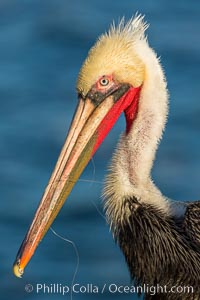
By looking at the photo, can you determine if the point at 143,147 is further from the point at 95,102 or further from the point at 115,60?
the point at 115,60

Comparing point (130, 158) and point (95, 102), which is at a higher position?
point (95, 102)

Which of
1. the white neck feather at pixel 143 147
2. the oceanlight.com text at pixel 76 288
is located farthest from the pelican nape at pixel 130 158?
the oceanlight.com text at pixel 76 288

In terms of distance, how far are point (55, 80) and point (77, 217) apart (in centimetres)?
233

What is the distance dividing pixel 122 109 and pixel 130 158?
307 mm

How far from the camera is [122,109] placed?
29.4ft

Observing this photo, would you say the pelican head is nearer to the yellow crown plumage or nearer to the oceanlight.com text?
the yellow crown plumage

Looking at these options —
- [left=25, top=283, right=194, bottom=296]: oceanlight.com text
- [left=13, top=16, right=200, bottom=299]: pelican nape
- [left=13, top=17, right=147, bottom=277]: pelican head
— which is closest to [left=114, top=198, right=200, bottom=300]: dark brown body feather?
[left=13, top=16, right=200, bottom=299]: pelican nape

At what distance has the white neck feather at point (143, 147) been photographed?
8828mm

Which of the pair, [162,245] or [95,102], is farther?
[162,245]

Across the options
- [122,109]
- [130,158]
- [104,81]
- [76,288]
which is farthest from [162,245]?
[76,288]

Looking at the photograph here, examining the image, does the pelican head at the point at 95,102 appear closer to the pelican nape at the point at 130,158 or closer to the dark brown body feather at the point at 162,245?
the pelican nape at the point at 130,158

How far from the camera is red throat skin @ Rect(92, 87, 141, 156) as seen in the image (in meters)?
8.89

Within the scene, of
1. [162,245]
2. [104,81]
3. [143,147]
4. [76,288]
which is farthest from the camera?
[76,288]

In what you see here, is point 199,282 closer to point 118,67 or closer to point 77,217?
point 118,67
